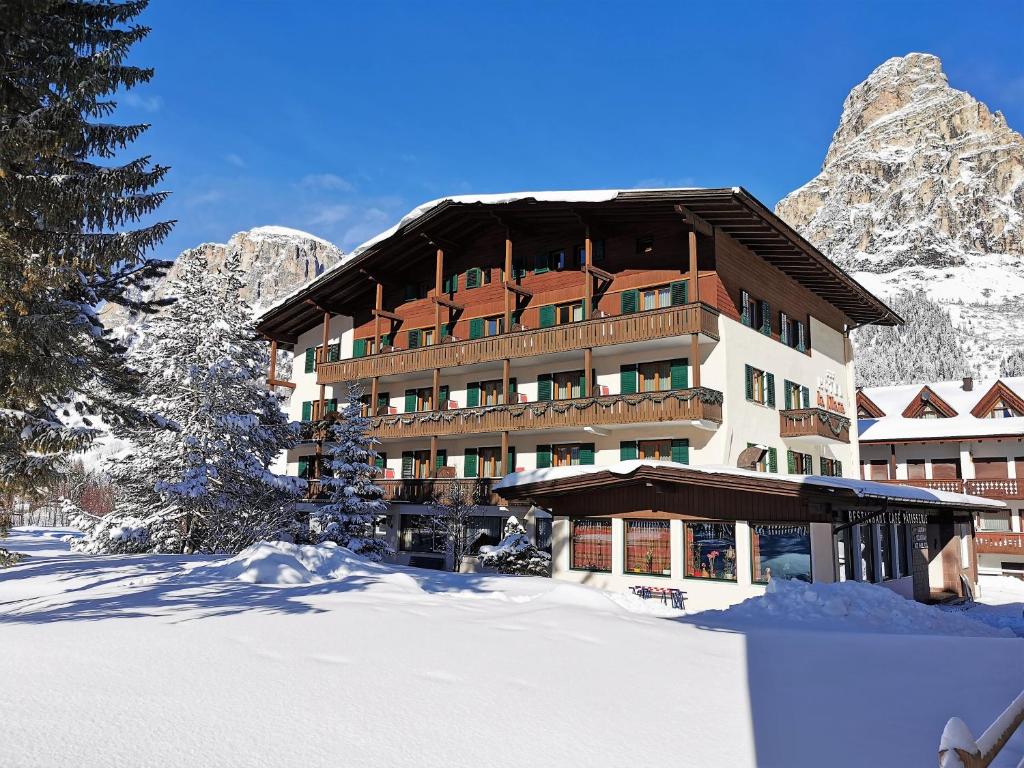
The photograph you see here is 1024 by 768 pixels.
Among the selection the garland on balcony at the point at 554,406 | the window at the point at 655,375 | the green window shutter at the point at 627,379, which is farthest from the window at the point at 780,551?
the green window shutter at the point at 627,379

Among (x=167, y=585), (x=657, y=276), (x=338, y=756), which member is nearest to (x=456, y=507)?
(x=657, y=276)

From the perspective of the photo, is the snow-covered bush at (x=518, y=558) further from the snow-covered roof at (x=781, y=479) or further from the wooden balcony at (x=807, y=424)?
the wooden balcony at (x=807, y=424)

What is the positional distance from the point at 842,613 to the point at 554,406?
14644 mm

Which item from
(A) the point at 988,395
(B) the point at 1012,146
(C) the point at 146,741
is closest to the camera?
(C) the point at 146,741

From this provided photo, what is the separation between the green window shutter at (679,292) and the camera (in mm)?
27766

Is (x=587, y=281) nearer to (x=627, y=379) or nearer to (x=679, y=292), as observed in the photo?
(x=679, y=292)

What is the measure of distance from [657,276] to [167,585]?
20188 mm

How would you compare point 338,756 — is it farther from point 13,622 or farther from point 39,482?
point 39,482

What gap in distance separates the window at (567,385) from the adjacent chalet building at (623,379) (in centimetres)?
13

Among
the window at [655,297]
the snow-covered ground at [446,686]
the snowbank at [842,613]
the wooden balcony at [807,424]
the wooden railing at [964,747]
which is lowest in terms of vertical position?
the snowbank at [842,613]

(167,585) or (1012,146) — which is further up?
(1012,146)

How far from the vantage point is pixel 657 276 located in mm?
28578

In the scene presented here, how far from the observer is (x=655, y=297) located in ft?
94.1

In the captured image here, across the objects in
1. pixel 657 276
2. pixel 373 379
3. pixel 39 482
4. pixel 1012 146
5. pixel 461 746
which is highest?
pixel 1012 146
